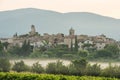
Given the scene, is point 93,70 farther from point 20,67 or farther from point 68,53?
point 68,53

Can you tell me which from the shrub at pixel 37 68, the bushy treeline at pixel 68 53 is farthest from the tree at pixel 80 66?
the bushy treeline at pixel 68 53

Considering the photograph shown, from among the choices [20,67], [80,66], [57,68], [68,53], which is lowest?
[68,53]

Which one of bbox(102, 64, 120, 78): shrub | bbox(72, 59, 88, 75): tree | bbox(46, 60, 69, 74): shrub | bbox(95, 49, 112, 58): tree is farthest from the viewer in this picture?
bbox(95, 49, 112, 58): tree

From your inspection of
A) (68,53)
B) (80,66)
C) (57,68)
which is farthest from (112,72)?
(68,53)

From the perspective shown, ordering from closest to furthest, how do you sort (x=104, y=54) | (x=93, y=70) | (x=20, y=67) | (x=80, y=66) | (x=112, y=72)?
(x=112, y=72) → (x=93, y=70) → (x=80, y=66) → (x=20, y=67) → (x=104, y=54)

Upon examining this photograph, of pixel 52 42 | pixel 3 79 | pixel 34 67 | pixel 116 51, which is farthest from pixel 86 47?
pixel 3 79

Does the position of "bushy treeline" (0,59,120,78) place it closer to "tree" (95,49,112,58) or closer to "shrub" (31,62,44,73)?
"shrub" (31,62,44,73)

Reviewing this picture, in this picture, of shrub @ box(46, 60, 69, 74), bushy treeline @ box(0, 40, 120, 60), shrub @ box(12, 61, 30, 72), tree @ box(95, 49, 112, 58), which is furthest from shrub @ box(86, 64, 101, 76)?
tree @ box(95, 49, 112, 58)

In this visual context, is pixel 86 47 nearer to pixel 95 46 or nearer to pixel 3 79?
pixel 95 46

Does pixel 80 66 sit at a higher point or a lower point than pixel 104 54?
higher

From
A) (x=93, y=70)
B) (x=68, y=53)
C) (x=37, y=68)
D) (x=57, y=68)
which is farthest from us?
(x=68, y=53)

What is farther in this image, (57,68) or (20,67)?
(20,67)

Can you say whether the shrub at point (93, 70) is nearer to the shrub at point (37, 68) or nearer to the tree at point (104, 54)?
the shrub at point (37, 68)

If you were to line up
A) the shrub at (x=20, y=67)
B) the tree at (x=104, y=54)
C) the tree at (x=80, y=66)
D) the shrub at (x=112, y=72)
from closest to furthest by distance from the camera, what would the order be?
the shrub at (x=112, y=72) < the tree at (x=80, y=66) < the shrub at (x=20, y=67) < the tree at (x=104, y=54)
